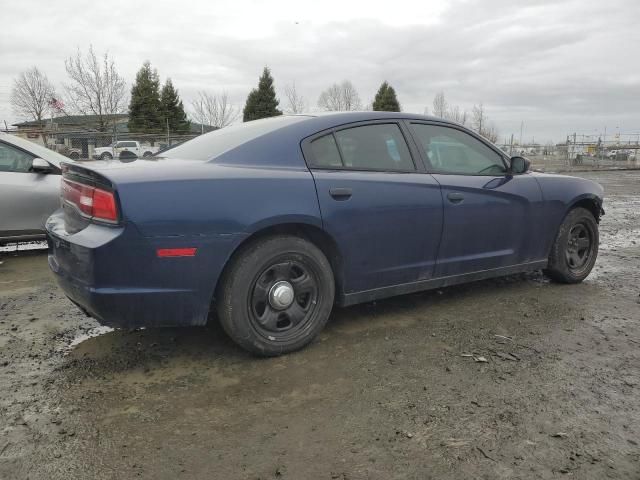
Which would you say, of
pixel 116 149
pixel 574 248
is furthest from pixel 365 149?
pixel 116 149

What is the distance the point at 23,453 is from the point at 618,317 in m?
3.80

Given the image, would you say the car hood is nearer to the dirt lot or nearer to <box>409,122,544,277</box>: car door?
<box>409,122,544,277</box>: car door

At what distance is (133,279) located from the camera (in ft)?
8.34

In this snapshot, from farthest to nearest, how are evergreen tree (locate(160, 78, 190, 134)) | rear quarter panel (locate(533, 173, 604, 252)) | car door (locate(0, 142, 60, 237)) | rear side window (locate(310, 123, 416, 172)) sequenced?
1. evergreen tree (locate(160, 78, 190, 134))
2. car door (locate(0, 142, 60, 237))
3. rear quarter panel (locate(533, 173, 604, 252))
4. rear side window (locate(310, 123, 416, 172))

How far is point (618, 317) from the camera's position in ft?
12.1

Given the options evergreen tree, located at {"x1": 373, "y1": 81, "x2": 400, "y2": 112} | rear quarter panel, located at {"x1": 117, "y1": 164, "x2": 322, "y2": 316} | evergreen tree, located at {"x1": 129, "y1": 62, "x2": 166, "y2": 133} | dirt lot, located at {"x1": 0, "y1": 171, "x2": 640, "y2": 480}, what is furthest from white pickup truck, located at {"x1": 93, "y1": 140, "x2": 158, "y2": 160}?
evergreen tree, located at {"x1": 373, "y1": 81, "x2": 400, "y2": 112}

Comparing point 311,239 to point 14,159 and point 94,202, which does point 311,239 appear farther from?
point 14,159

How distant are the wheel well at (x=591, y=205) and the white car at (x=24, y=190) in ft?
17.1

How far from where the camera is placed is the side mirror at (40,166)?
17.9ft

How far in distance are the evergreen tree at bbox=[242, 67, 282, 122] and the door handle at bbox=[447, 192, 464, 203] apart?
34.7 meters

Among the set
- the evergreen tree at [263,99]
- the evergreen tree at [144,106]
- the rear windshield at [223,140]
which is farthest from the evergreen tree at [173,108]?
the rear windshield at [223,140]

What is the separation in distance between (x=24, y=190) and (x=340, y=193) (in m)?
4.07

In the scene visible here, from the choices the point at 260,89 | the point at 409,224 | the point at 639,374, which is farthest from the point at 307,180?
the point at 260,89

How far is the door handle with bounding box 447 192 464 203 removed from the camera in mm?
3553
